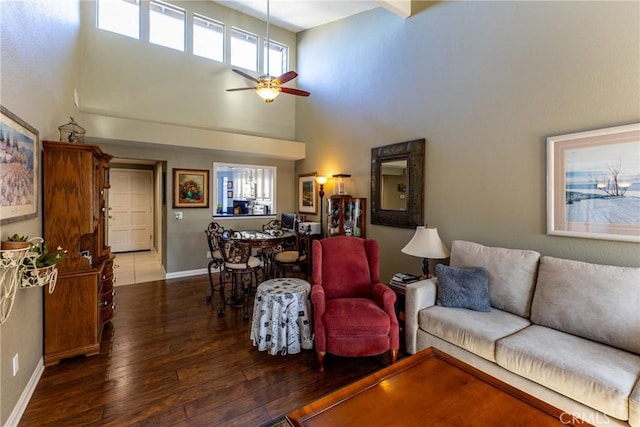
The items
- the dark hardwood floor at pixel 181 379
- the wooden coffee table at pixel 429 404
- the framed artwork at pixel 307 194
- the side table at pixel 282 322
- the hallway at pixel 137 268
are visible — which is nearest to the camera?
the wooden coffee table at pixel 429 404

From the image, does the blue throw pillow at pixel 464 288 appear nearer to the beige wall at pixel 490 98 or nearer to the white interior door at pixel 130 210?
the beige wall at pixel 490 98

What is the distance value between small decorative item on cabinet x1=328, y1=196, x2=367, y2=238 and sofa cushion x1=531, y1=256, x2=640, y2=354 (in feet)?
8.86

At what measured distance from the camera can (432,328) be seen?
8.48ft

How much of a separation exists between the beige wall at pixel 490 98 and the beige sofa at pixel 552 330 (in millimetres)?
393

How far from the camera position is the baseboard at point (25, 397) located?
1.87 metres

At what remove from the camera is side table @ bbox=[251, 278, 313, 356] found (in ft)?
9.11

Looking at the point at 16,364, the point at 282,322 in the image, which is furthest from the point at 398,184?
the point at 16,364

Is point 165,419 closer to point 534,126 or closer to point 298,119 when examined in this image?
point 534,126

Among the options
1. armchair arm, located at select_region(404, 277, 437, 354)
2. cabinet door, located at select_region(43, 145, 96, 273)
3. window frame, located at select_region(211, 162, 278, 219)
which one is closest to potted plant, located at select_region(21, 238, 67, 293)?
cabinet door, located at select_region(43, 145, 96, 273)

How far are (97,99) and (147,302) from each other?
330 cm

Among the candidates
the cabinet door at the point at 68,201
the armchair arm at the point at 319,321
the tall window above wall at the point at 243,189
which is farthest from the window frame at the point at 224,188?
the armchair arm at the point at 319,321

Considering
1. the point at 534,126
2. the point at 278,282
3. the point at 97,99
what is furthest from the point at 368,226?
the point at 97,99

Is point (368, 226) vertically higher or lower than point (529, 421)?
higher

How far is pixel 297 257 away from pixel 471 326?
297 cm
